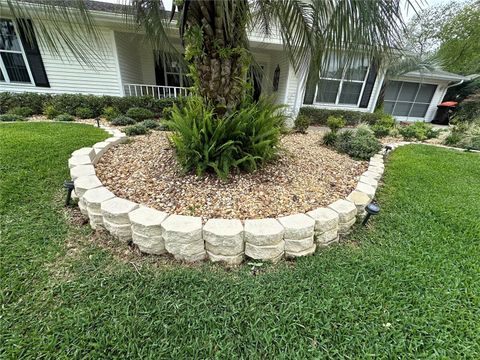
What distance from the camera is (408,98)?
41.6 ft

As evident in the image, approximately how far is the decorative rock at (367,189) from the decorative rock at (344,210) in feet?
1.60

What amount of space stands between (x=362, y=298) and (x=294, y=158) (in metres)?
2.34

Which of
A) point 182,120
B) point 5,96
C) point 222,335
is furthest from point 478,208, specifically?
point 5,96

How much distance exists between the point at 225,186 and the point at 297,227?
98 cm

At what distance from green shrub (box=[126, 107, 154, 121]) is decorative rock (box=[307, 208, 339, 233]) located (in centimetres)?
669

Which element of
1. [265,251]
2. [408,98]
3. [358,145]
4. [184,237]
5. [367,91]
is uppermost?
[367,91]

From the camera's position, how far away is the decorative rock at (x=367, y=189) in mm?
2651

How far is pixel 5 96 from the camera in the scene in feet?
21.4

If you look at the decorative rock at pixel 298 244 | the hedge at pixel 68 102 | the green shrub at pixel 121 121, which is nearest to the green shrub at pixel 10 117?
the hedge at pixel 68 102

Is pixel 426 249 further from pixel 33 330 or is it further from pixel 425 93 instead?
pixel 425 93

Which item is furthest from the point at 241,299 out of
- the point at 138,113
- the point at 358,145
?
the point at 138,113

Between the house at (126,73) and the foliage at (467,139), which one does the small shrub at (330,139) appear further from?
the foliage at (467,139)

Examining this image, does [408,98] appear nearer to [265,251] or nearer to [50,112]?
[265,251]

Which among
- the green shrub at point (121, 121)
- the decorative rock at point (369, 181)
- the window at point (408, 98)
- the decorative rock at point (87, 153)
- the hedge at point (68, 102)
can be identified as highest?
the window at point (408, 98)
